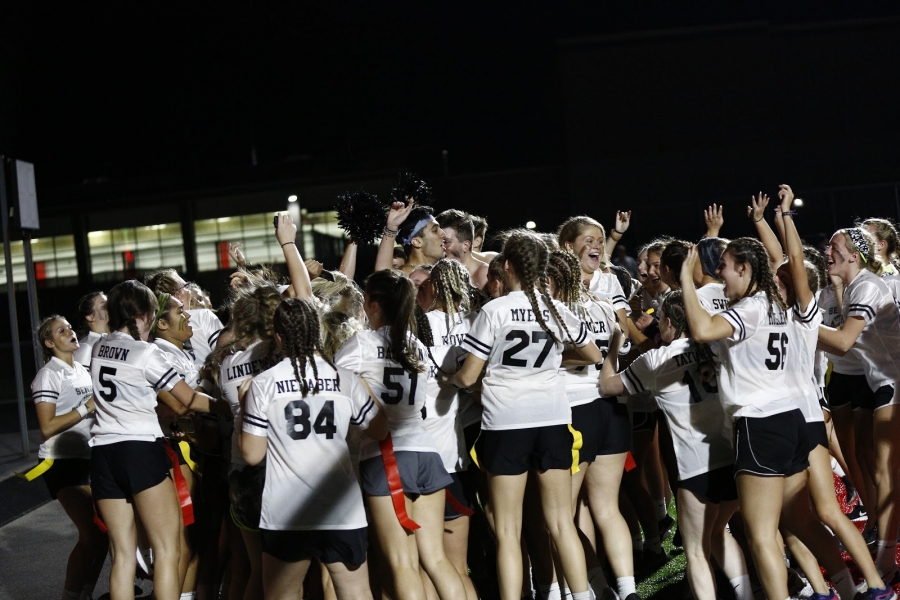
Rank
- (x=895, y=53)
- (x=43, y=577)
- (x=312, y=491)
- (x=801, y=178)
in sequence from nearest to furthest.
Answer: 1. (x=312, y=491)
2. (x=43, y=577)
3. (x=801, y=178)
4. (x=895, y=53)

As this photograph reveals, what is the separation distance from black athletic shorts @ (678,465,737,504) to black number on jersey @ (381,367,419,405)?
4.40ft

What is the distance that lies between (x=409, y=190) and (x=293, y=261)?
49.2 inches

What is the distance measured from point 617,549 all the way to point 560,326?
3.93 ft

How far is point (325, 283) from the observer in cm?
497

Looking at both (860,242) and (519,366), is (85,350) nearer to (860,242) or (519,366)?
(519,366)

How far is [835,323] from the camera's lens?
5.99m

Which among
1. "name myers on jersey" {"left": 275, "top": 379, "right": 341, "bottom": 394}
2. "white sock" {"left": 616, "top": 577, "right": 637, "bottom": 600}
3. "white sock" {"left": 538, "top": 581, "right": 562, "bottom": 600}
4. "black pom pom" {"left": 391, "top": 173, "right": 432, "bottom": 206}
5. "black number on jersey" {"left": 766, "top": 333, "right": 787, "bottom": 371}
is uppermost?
"black pom pom" {"left": 391, "top": 173, "right": 432, "bottom": 206}

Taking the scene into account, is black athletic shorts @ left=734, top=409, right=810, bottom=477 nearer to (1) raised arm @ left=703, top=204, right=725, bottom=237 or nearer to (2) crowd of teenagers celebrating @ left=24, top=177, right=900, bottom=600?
(2) crowd of teenagers celebrating @ left=24, top=177, right=900, bottom=600

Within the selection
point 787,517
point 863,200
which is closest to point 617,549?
point 787,517

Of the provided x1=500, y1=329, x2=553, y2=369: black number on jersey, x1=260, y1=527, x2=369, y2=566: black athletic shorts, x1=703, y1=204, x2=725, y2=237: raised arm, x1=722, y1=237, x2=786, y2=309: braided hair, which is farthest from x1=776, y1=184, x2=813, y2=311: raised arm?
x1=260, y1=527, x2=369, y2=566: black athletic shorts

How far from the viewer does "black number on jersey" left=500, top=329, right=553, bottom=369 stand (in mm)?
4250

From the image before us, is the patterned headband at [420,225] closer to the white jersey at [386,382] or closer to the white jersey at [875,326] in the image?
the white jersey at [386,382]

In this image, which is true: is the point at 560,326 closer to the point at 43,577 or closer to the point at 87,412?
the point at 87,412

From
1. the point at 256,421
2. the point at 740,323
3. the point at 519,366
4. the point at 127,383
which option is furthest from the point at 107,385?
the point at 740,323
